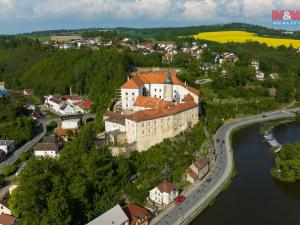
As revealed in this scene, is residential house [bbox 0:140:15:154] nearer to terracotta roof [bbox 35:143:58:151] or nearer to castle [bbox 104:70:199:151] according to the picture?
terracotta roof [bbox 35:143:58:151]

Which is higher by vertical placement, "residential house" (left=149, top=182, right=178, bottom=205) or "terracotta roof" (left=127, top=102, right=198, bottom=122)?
"terracotta roof" (left=127, top=102, right=198, bottom=122)

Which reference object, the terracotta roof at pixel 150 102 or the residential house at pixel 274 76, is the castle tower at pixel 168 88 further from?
the residential house at pixel 274 76

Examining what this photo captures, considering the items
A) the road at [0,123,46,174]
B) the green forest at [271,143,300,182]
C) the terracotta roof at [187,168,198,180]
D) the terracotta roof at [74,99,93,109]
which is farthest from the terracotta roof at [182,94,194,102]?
the terracotta roof at [74,99,93,109]

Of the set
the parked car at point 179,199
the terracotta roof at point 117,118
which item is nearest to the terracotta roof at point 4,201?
the terracotta roof at point 117,118

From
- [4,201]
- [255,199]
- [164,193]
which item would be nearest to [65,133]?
[4,201]

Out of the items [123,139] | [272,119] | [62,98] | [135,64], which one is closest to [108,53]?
[135,64]

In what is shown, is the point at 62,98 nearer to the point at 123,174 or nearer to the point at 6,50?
the point at 123,174
